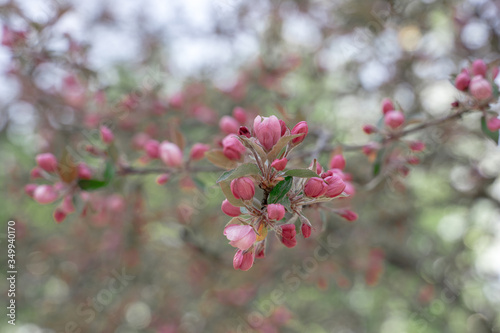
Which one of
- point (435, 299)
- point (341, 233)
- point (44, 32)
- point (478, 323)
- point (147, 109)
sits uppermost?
point (44, 32)

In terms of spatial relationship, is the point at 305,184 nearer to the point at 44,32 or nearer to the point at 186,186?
the point at 186,186

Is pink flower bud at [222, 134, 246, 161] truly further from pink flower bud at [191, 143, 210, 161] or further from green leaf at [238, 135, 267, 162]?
pink flower bud at [191, 143, 210, 161]

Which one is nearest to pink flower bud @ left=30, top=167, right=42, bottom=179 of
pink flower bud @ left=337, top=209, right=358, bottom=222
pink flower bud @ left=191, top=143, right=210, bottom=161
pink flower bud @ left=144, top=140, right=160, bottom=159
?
pink flower bud @ left=144, top=140, right=160, bottom=159

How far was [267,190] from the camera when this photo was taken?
0.94m

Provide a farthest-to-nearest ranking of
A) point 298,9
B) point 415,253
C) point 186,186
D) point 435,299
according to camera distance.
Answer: point 298,9 < point 415,253 < point 435,299 < point 186,186

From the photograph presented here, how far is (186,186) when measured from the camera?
5.78ft

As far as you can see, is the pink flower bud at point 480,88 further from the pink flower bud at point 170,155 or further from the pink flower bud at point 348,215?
the pink flower bud at point 170,155

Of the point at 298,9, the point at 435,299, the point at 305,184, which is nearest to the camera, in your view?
the point at 305,184

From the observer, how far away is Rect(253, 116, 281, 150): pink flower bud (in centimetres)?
90

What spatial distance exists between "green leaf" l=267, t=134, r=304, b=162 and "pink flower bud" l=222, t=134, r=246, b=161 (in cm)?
18

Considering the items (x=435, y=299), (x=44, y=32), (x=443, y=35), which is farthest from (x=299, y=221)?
(x=443, y=35)

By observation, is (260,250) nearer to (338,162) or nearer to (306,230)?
(306,230)

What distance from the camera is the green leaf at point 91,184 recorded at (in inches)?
55.4

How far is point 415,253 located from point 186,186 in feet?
8.42
